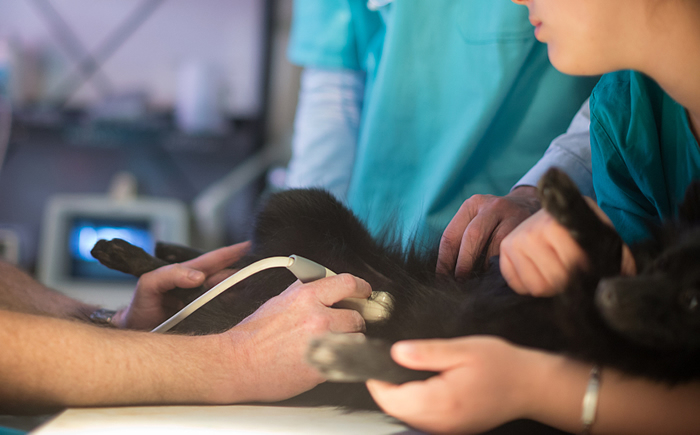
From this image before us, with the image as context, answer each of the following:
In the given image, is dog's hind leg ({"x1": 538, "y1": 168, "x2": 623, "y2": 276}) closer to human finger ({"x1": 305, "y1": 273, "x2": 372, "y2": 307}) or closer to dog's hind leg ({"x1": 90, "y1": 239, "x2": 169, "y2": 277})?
human finger ({"x1": 305, "y1": 273, "x2": 372, "y2": 307})

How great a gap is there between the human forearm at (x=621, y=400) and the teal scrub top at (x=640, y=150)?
0.22m

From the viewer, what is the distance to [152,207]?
90.1 inches

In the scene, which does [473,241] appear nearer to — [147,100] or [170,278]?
[170,278]

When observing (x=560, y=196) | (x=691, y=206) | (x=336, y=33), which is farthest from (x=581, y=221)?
(x=336, y=33)

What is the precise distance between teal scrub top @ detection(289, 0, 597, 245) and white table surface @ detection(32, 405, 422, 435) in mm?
474

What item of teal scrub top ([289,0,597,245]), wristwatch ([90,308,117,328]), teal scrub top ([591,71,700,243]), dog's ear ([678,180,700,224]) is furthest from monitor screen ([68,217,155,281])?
dog's ear ([678,180,700,224])

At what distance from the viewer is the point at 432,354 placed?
1.26 feet

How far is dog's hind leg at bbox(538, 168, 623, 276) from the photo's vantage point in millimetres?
401

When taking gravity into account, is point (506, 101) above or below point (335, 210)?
above

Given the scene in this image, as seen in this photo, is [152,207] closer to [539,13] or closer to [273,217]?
[273,217]

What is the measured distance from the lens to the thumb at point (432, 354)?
0.38 m

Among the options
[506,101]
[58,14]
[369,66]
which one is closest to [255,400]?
[506,101]

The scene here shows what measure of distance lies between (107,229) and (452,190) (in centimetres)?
183

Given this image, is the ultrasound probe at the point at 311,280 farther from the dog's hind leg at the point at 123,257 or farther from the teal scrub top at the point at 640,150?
the teal scrub top at the point at 640,150
